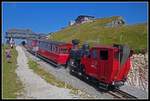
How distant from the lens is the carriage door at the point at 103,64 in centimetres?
2392

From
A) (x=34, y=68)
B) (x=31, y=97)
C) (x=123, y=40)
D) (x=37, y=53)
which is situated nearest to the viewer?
(x=31, y=97)

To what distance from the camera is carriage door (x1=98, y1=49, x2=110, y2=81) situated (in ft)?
78.5

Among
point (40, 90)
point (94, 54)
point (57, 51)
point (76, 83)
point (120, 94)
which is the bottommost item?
point (120, 94)

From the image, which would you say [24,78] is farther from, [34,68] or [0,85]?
[34,68]

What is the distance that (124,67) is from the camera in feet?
80.7

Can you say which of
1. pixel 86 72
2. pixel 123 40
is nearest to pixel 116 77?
pixel 86 72

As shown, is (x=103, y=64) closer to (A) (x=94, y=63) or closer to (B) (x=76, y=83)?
(A) (x=94, y=63)

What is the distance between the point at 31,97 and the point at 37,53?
1280 inches

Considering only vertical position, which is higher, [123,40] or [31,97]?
[123,40]

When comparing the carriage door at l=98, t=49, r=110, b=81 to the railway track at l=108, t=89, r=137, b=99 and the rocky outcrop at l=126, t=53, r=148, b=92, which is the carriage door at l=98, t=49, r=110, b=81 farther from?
the rocky outcrop at l=126, t=53, r=148, b=92

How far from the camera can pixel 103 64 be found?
79.6 ft

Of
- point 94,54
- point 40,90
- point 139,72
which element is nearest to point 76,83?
point 94,54

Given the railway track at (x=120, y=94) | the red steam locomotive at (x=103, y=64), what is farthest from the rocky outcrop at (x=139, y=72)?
the railway track at (x=120, y=94)

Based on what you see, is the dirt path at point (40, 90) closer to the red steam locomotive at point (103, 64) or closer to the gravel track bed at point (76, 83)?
the gravel track bed at point (76, 83)
